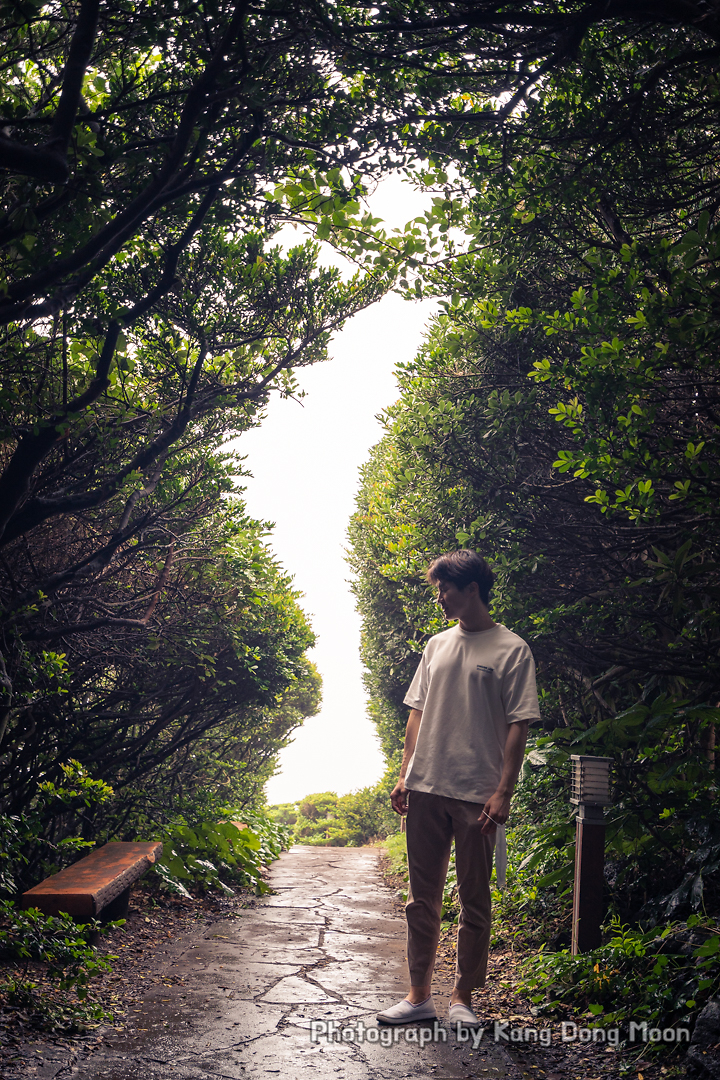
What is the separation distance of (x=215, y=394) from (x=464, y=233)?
8.00 feet

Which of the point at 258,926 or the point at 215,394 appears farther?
the point at 258,926

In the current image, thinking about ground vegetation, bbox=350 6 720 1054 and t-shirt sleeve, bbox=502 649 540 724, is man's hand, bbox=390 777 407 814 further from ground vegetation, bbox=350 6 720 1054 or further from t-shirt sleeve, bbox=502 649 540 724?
ground vegetation, bbox=350 6 720 1054

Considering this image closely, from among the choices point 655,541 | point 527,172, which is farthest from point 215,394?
point 655,541

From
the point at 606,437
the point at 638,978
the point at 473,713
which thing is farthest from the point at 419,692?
the point at 606,437

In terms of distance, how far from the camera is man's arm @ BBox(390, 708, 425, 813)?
3629 mm

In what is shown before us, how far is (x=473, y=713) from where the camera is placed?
3.49 metres

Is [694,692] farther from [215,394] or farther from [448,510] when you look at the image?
[215,394]

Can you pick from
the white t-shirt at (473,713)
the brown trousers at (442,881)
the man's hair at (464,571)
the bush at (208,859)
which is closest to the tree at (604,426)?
the man's hair at (464,571)

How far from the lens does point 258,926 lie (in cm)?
614

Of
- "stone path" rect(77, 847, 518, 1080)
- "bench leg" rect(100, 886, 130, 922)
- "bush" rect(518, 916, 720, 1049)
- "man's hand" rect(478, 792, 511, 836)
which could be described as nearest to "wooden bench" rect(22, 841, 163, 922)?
"bench leg" rect(100, 886, 130, 922)

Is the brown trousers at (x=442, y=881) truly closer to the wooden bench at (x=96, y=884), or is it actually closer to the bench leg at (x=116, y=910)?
the wooden bench at (x=96, y=884)

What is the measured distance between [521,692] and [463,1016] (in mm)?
1467

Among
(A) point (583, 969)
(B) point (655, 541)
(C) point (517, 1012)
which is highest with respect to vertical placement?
(B) point (655, 541)

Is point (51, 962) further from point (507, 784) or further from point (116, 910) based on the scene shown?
point (507, 784)
